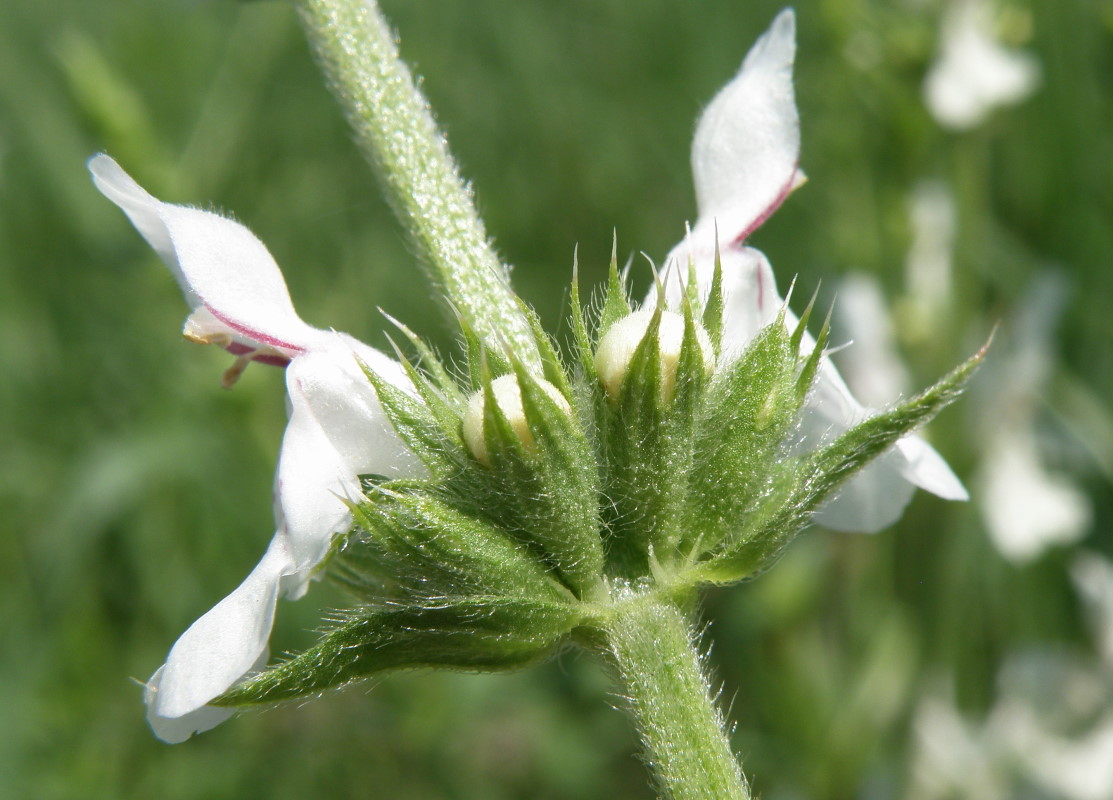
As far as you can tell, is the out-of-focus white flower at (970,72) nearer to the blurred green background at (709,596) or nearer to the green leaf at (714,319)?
the blurred green background at (709,596)

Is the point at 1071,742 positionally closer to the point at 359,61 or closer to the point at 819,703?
the point at 819,703

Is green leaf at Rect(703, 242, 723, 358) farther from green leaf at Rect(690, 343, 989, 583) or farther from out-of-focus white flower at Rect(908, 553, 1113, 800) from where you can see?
out-of-focus white flower at Rect(908, 553, 1113, 800)

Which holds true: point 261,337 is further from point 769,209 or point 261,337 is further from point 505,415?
point 769,209

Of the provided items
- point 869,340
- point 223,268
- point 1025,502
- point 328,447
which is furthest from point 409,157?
point 1025,502

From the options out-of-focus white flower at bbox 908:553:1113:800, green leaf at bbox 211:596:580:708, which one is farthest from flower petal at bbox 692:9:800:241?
out-of-focus white flower at bbox 908:553:1113:800

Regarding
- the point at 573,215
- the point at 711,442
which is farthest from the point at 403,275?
the point at 711,442

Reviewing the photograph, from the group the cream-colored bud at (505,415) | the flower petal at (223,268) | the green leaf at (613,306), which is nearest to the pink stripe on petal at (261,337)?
the flower petal at (223,268)
